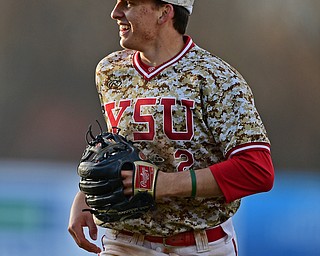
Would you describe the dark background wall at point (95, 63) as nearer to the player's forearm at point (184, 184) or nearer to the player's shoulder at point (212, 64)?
the player's shoulder at point (212, 64)

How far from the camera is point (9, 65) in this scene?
5.79 m

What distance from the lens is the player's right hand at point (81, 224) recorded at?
10.7ft

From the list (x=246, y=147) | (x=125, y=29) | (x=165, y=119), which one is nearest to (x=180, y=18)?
(x=125, y=29)

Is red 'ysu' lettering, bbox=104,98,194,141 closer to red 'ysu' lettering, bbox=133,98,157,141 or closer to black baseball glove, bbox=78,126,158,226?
red 'ysu' lettering, bbox=133,98,157,141

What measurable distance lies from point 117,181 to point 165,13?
69cm

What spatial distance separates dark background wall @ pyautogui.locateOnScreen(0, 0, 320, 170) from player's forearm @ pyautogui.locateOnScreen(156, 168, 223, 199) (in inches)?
107

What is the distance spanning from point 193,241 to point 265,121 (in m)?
2.68

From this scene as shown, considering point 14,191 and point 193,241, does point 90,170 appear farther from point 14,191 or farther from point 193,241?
point 14,191

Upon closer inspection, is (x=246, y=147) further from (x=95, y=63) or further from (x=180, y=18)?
(x=95, y=63)

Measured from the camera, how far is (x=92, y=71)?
18.7 feet

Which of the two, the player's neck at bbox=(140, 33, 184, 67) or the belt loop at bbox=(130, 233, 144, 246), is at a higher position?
the player's neck at bbox=(140, 33, 184, 67)

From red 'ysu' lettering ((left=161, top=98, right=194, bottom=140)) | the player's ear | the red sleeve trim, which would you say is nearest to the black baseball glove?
red 'ysu' lettering ((left=161, top=98, right=194, bottom=140))

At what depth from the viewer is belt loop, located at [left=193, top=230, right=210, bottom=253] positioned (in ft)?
10.2

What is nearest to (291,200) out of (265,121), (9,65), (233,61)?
(265,121)
